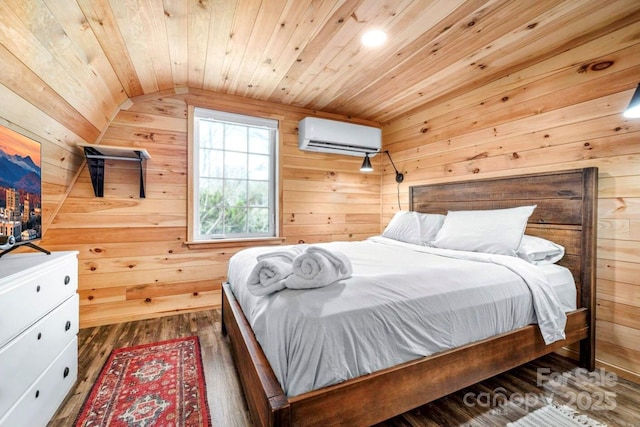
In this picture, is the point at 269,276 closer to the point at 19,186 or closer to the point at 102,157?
the point at 19,186

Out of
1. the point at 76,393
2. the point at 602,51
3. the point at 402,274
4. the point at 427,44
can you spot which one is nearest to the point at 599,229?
the point at 602,51

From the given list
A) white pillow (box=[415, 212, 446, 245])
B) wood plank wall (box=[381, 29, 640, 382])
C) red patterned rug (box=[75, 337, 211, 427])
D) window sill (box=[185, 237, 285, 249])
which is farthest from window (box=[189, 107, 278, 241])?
wood plank wall (box=[381, 29, 640, 382])

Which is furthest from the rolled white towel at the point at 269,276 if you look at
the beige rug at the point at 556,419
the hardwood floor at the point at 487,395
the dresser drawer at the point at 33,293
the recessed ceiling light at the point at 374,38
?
the recessed ceiling light at the point at 374,38

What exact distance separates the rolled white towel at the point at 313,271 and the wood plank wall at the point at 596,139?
6.20 feet

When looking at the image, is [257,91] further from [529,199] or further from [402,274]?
[529,199]

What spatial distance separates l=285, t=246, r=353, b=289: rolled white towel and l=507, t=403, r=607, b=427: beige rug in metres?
1.16

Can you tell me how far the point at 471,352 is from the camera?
4.42ft

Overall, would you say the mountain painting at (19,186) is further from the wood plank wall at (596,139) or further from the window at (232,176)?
the wood plank wall at (596,139)

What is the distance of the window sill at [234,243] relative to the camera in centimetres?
279

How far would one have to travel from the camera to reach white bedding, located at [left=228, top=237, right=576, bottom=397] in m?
1.02

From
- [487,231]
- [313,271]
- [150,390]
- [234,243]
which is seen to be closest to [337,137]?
[234,243]

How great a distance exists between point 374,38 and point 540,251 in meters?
1.84

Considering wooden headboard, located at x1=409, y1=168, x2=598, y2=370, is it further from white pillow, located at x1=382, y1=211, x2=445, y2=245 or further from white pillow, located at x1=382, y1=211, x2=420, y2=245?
white pillow, located at x1=382, y1=211, x2=420, y2=245

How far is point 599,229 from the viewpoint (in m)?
1.85
